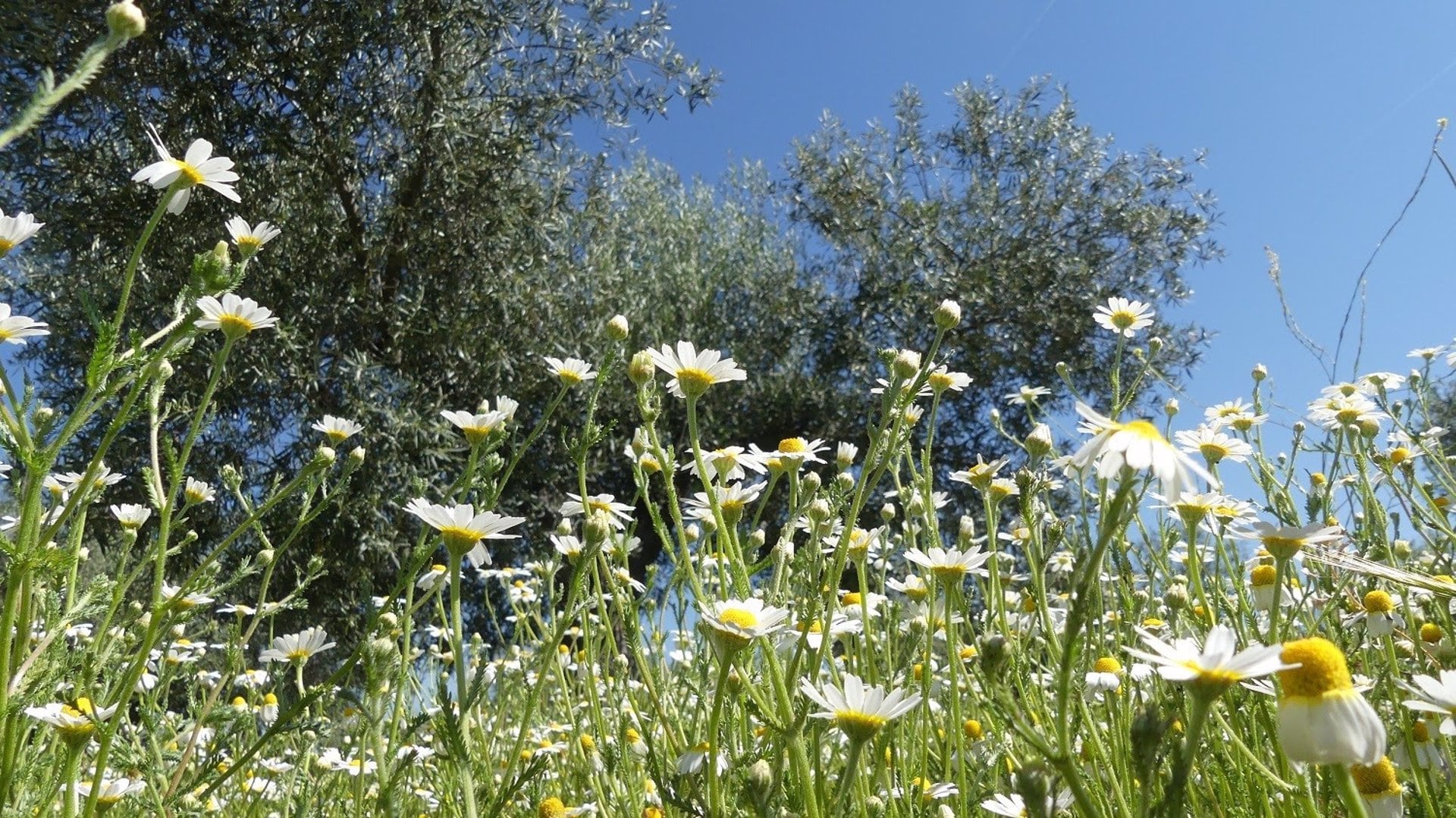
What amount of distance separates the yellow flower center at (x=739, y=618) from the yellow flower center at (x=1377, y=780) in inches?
29.5

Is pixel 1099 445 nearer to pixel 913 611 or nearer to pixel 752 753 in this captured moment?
pixel 752 753

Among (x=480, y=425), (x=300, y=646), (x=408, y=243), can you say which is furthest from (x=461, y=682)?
(x=408, y=243)

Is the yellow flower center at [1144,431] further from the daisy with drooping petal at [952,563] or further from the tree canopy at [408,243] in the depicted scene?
the tree canopy at [408,243]

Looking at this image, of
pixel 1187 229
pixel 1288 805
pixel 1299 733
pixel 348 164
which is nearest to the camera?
pixel 1299 733

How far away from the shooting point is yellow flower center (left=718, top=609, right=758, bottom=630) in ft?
3.68

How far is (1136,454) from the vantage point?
2.72ft

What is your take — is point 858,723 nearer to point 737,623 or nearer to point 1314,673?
point 737,623

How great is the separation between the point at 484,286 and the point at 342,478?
532cm

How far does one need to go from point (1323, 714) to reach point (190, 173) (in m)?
1.42

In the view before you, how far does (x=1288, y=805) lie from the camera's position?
4.09 ft

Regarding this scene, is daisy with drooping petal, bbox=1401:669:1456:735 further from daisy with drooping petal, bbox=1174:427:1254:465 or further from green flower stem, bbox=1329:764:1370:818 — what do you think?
daisy with drooping petal, bbox=1174:427:1254:465

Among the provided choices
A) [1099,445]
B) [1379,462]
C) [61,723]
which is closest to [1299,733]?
[1099,445]

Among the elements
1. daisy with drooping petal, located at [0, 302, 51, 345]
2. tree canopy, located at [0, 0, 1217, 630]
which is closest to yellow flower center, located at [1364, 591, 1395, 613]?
daisy with drooping petal, located at [0, 302, 51, 345]

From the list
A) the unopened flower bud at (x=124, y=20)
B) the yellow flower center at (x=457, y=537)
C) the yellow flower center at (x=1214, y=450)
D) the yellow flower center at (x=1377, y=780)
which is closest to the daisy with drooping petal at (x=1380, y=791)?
the yellow flower center at (x=1377, y=780)
